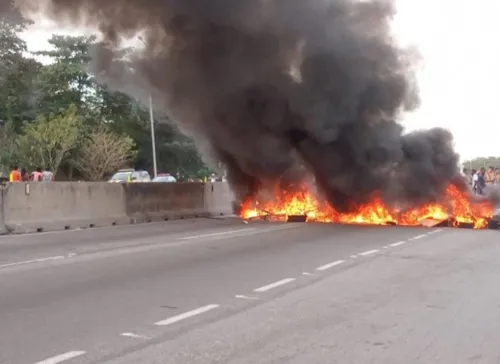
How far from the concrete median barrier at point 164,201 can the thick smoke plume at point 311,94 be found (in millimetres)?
1992

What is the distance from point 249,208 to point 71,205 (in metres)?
6.52

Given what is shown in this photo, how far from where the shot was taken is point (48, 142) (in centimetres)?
4225

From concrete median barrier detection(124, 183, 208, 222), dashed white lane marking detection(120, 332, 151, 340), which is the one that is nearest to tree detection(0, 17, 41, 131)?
concrete median barrier detection(124, 183, 208, 222)

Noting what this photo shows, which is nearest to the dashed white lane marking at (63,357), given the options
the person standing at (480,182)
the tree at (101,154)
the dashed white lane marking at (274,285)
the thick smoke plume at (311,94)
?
the dashed white lane marking at (274,285)

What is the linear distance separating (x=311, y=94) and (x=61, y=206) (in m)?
7.62

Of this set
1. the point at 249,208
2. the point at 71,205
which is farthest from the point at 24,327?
the point at 249,208

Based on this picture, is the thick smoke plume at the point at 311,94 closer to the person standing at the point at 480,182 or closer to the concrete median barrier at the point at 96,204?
the concrete median barrier at the point at 96,204

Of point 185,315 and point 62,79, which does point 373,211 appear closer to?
point 185,315

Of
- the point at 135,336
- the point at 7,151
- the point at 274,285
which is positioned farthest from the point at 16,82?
the point at 135,336

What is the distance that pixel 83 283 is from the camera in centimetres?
844

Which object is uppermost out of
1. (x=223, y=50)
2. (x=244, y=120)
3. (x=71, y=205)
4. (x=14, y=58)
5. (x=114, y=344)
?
(x=14, y=58)

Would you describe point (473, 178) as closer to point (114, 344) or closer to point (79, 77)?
point (114, 344)

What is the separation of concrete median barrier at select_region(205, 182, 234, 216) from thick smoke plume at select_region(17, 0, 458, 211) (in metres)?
2.31

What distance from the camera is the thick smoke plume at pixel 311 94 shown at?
63.6 feet
